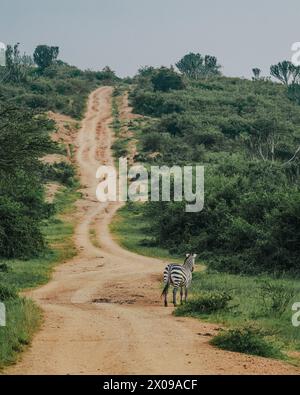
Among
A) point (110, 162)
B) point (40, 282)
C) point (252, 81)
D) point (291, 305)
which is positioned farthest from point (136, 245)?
point (252, 81)

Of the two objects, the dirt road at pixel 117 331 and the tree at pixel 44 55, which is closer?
the dirt road at pixel 117 331

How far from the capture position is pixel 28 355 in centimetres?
1166

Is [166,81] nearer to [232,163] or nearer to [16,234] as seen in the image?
[232,163]

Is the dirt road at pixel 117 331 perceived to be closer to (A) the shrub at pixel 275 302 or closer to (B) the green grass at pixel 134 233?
(B) the green grass at pixel 134 233

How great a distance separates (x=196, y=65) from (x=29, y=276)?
10410 centimetres

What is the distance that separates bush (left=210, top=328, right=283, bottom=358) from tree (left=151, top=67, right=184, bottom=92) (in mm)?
85460

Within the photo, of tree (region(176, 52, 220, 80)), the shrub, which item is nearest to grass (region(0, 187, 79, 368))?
the shrub

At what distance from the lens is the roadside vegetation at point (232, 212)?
16.8 m

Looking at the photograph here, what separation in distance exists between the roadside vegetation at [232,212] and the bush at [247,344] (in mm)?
20

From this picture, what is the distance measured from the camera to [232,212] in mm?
33344

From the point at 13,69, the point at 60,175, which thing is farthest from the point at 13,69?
the point at 60,175

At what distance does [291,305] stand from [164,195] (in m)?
23.0

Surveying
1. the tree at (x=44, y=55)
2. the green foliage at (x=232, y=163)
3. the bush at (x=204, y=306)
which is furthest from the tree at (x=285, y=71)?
the bush at (x=204, y=306)
